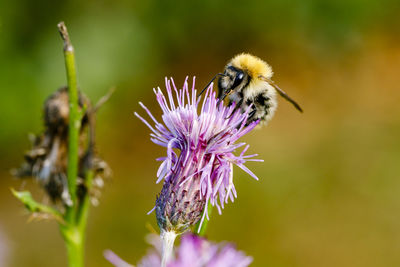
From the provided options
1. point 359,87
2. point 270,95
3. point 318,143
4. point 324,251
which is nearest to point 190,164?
point 270,95

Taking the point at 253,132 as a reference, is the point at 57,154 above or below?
below

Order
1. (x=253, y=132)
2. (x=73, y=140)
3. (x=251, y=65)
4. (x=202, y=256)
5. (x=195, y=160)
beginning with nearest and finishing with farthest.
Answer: (x=202, y=256) → (x=195, y=160) → (x=73, y=140) → (x=251, y=65) → (x=253, y=132)

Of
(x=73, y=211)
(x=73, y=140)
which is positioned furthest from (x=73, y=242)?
(x=73, y=140)

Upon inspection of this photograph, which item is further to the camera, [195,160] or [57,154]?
[57,154]

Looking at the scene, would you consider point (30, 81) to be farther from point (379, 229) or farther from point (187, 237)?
point (187, 237)

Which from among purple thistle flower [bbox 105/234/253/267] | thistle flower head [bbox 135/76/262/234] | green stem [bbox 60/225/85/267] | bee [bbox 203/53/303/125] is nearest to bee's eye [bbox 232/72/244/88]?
bee [bbox 203/53/303/125]

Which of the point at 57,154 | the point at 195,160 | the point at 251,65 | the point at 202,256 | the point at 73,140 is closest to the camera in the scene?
the point at 202,256

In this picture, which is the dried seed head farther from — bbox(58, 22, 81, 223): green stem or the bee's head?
the bee's head

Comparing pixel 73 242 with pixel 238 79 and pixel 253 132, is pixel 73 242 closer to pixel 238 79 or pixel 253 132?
pixel 238 79
